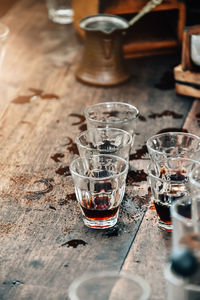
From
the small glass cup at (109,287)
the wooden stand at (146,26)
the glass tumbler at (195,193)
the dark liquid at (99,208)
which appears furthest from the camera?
the wooden stand at (146,26)

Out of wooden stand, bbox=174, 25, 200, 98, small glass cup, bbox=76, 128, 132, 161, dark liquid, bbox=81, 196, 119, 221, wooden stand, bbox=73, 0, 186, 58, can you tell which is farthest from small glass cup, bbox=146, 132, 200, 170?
wooden stand, bbox=73, 0, 186, 58

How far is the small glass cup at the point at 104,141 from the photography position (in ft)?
4.53

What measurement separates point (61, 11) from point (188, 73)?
1188 millimetres

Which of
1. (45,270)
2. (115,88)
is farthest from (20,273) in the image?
(115,88)

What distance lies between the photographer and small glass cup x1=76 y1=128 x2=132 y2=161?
4.53ft

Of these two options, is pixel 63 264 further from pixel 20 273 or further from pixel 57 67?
pixel 57 67

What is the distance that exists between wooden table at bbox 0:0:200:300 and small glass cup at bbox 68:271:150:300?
169 millimetres

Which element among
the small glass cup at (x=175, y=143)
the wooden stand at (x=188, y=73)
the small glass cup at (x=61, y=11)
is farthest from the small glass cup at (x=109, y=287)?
the small glass cup at (x=61, y=11)

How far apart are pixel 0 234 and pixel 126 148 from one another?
39 cm

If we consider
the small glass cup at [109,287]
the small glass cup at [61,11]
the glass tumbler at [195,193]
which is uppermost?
the small glass cup at [109,287]

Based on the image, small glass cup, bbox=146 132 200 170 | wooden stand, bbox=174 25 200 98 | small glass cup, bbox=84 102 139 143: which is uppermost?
small glass cup, bbox=146 132 200 170

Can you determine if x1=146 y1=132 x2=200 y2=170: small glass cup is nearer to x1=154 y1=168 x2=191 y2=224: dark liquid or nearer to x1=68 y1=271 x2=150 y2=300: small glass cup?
x1=154 y1=168 x2=191 y2=224: dark liquid

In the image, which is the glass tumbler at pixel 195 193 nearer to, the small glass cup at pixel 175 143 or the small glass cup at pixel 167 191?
the small glass cup at pixel 167 191

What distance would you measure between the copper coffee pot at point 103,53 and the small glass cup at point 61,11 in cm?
76
